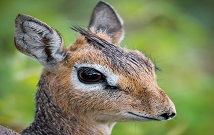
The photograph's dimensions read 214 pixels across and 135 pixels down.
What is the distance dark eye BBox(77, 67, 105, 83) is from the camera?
23.3 feet

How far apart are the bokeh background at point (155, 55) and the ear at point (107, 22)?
0.61 meters

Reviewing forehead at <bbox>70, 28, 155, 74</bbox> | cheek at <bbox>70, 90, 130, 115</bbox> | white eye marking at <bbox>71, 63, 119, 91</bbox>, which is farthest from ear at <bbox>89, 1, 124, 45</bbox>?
cheek at <bbox>70, 90, 130, 115</bbox>

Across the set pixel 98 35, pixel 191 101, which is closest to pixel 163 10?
pixel 191 101

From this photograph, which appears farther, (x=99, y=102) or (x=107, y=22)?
(x=107, y=22)

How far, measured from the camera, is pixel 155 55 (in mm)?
11031

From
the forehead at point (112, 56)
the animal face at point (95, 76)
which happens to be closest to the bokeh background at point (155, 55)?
the forehead at point (112, 56)

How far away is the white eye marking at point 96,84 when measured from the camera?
703cm

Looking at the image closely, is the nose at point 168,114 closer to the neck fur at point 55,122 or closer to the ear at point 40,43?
the neck fur at point 55,122

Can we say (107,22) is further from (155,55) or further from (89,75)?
(155,55)

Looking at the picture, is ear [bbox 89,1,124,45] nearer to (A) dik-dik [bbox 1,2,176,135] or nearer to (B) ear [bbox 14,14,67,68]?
(A) dik-dik [bbox 1,2,176,135]

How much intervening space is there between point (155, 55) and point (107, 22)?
288cm

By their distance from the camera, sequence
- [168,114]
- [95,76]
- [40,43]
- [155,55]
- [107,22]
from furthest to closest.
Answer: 1. [155,55]
2. [107,22]
3. [40,43]
4. [95,76]
5. [168,114]

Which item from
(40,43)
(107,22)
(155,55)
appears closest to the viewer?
(40,43)

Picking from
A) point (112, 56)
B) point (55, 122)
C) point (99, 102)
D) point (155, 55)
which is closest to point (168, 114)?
point (99, 102)
